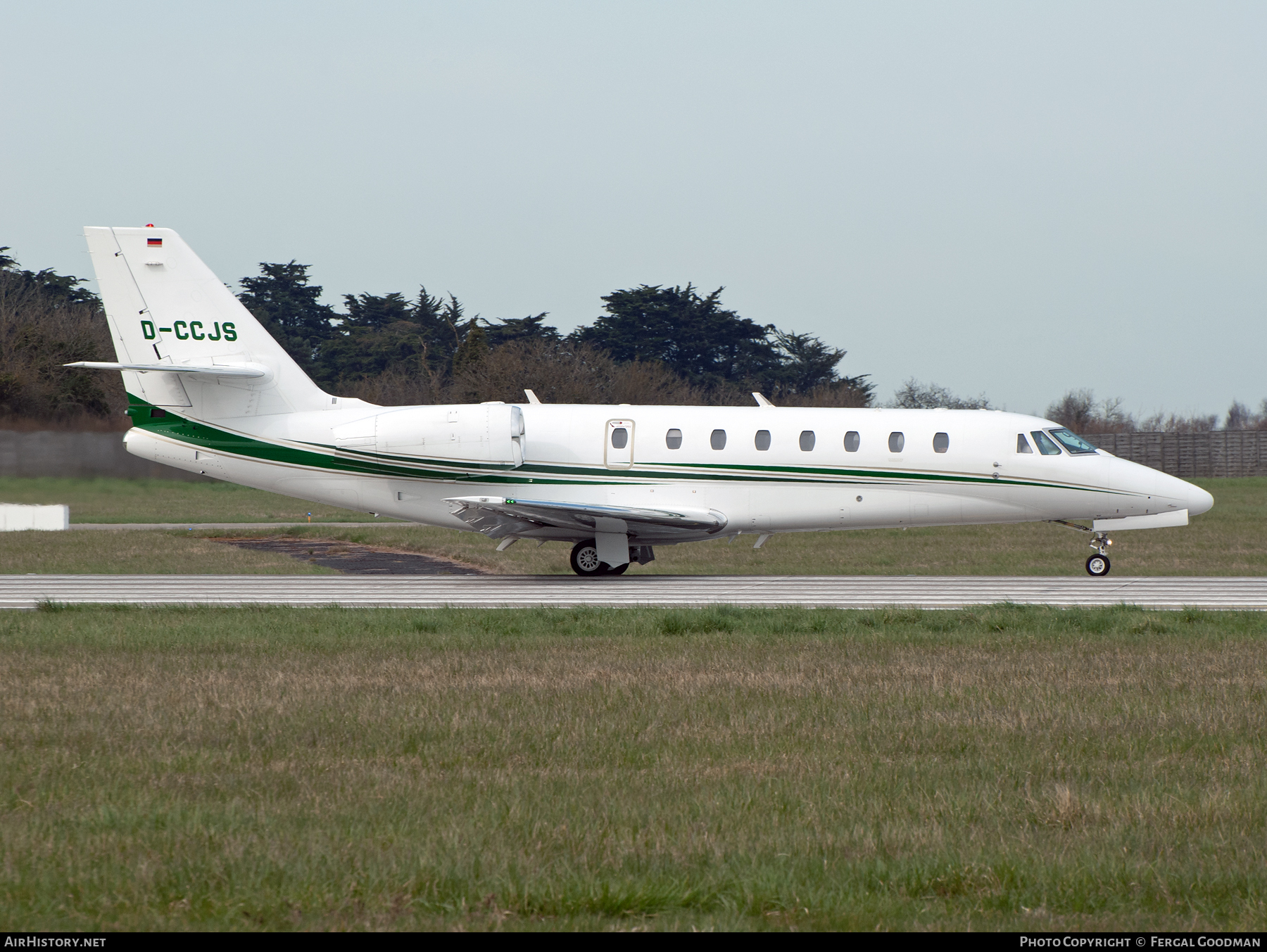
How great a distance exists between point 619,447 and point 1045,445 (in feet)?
25.0

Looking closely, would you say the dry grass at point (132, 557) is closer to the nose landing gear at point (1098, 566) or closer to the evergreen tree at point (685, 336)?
the nose landing gear at point (1098, 566)

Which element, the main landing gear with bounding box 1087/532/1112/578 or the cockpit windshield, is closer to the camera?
the main landing gear with bounding box 1087/532/1112/578

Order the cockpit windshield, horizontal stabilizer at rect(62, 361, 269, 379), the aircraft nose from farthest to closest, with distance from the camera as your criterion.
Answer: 1. the cockpit windshield
2. the aircraft nose
3. horizontal stabilizer at rect(62, 361, 269, 379)

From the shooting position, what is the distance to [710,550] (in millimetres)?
30469

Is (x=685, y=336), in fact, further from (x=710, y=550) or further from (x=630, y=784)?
(x=630, y=784)

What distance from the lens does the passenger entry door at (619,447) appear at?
2206 centimetres

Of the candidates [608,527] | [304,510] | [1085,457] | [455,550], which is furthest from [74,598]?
[304,510]

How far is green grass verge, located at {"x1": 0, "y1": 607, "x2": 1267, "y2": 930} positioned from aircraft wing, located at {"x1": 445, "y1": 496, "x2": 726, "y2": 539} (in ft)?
27.0

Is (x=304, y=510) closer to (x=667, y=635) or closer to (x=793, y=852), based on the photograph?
(x=667, y=635)

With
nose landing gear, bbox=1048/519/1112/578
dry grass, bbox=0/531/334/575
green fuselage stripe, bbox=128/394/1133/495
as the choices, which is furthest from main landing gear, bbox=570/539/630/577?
nose landing gear, bbox=1048/519/1112/578

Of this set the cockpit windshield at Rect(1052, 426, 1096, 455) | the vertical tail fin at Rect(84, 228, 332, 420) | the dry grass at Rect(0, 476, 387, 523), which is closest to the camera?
the vertical tail fin at Rect(84, 228, 332, 420)

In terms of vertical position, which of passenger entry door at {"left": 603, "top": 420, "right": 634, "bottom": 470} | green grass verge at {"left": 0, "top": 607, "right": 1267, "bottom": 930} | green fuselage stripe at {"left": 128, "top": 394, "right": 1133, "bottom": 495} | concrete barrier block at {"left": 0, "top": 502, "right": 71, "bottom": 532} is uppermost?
passenger entry door at {"left": 603, "top": 420, "right": 634, "bottom": 470}

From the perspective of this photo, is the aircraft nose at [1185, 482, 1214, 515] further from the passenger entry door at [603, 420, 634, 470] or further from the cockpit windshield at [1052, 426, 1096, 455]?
the passenger entry door at [603, 420, 634, 470]

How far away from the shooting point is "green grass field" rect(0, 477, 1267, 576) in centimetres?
2448
